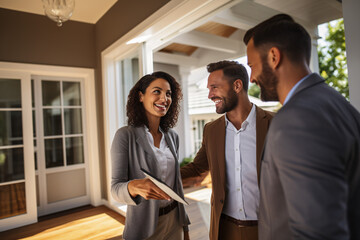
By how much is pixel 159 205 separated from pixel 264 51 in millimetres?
1093

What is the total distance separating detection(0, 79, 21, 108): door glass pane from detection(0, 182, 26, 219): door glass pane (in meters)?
1.17

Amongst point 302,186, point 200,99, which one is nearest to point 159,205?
point 302,186

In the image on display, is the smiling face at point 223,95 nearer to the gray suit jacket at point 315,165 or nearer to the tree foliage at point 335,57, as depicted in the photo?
the tree foliage at point 335,57

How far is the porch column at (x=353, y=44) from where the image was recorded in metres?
1.14

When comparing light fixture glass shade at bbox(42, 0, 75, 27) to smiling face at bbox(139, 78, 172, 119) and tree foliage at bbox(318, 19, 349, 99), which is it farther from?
tree foliage at bbox(318, 19, 349, 99)

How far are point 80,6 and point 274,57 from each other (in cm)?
352

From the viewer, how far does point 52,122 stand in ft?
12.8

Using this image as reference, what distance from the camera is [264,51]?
81cm

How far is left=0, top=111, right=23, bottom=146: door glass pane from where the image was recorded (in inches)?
133

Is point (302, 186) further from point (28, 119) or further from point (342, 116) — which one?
point (28, 119)

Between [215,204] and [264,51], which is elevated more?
[264,51]

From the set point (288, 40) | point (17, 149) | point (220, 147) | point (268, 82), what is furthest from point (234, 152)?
point (17, 149)

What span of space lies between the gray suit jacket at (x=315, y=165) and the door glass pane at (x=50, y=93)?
13.2ft

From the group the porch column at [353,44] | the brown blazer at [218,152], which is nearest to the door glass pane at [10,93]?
the brown blazer at [218,152]
